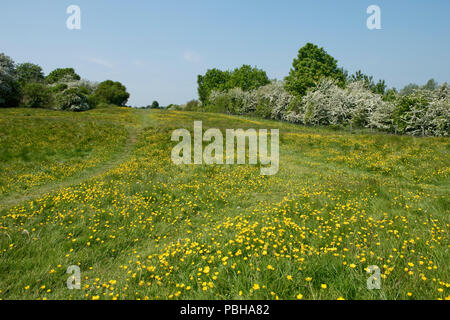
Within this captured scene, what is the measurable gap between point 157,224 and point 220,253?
10.3ft

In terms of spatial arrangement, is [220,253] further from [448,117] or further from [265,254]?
[448,117]

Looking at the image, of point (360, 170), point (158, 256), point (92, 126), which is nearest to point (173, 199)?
point (158, 256)

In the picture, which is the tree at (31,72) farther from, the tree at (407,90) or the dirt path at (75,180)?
the tree at (407,90)

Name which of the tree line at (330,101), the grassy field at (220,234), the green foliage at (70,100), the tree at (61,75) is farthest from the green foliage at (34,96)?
the tree at (61,75)

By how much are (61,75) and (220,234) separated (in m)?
123

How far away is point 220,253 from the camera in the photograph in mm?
4656

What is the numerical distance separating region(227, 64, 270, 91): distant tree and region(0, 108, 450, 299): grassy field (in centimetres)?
7801

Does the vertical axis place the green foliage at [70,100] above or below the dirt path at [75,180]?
above

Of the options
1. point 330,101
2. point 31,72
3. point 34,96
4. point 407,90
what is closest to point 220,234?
point 330,101

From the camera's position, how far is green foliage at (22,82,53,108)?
46.0 m

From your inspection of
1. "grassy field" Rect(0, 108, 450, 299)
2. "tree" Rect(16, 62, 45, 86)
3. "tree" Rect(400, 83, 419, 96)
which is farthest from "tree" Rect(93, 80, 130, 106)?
"tree" Rect(400, 83, 419, 96)

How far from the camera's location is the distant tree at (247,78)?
3378 inches

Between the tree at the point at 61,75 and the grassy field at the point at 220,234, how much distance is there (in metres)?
100

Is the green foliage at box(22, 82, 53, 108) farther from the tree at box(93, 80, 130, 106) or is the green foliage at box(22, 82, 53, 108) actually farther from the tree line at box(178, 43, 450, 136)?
the tree line at box(178, 43, 450, 136)
